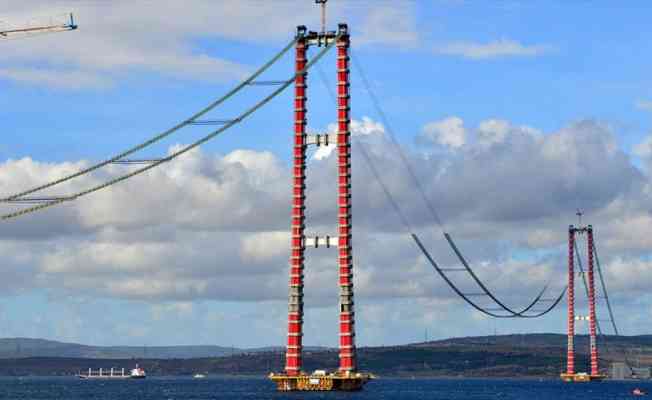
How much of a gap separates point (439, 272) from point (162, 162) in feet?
240

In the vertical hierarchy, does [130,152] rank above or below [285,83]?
below

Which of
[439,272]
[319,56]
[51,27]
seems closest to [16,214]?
[51,27]

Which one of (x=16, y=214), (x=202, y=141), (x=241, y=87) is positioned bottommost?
(x=16, y=214)

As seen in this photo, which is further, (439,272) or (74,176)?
(439,272)

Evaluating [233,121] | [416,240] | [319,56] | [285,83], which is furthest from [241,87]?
[416,240]

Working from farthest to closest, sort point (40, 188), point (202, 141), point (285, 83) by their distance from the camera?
point (285, 83) < point (202, 141) < point (40, 188)

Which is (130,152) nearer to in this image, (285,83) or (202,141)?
(202,141)

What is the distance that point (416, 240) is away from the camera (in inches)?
7377

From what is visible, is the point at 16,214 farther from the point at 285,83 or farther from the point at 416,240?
the point at 416,240

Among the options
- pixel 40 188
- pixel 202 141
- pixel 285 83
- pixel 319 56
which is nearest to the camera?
pixel 40 188

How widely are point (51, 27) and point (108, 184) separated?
1206 inches

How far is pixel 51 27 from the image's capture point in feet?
491

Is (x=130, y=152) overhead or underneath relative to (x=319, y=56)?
underneath

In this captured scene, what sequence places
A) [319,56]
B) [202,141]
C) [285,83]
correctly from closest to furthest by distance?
[202,141] < [285,83] < [319,56]
